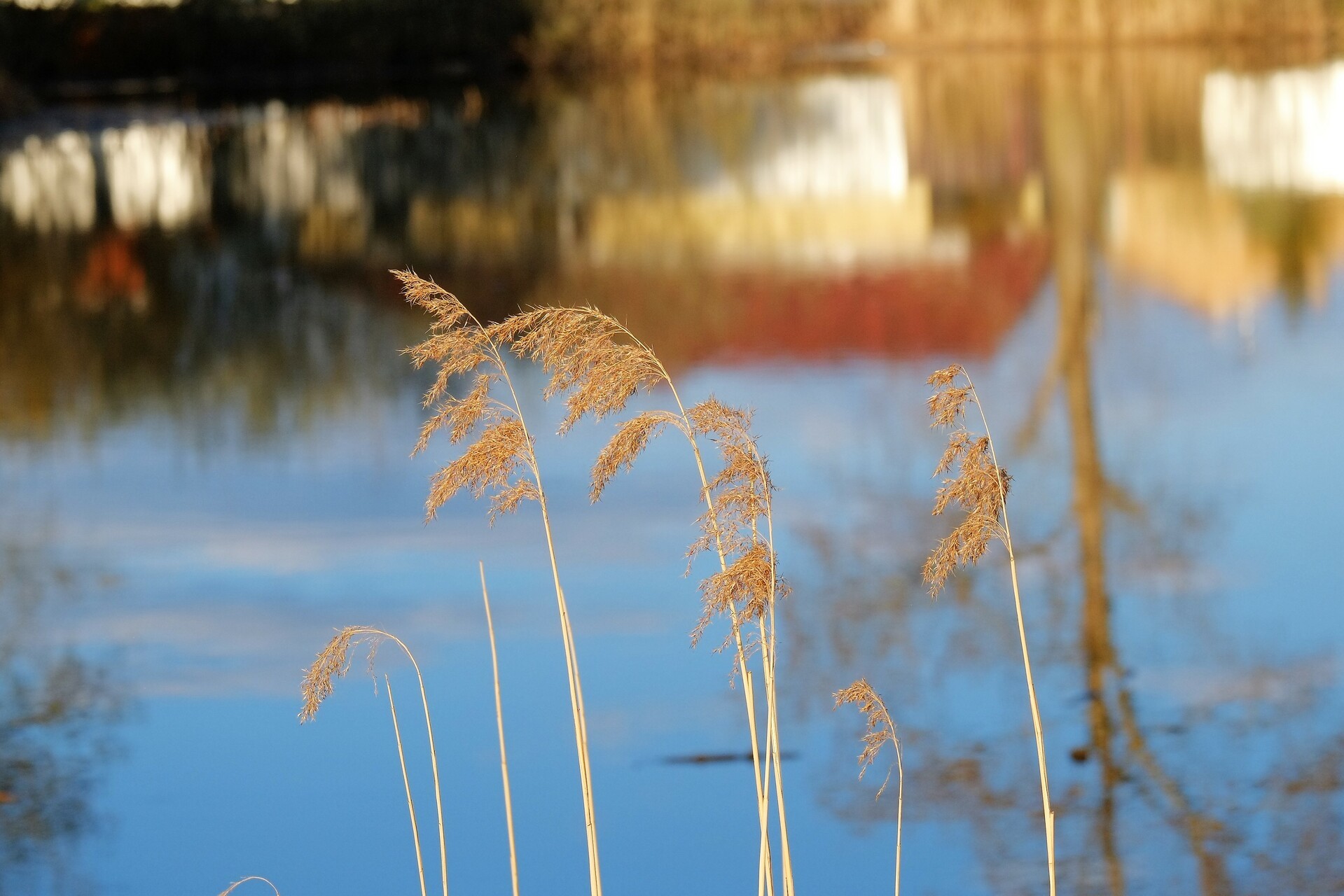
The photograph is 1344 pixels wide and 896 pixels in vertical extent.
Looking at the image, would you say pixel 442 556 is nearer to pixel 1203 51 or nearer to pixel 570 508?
pixel 570 508

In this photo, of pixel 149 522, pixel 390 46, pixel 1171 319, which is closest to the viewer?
pixel 149 522

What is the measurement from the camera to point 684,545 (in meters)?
5.98

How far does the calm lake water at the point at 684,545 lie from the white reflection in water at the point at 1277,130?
196mm

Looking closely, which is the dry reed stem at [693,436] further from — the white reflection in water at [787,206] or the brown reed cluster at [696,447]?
the white reflection in water at [787,206]

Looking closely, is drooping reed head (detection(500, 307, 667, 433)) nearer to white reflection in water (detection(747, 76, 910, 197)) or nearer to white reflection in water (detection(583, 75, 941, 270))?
white reflection in water (detection(583, 75, 941, 270))

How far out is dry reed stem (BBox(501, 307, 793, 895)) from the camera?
8.28ft

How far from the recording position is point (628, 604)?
539 cm

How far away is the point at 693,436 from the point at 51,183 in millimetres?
14471

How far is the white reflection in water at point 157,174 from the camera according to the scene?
1400 centimetres

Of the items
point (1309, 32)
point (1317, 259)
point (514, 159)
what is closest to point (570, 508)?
point (1317, 259)

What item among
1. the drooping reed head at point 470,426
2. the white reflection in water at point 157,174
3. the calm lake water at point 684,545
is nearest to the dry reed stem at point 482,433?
the drooping reed head at point 470,426

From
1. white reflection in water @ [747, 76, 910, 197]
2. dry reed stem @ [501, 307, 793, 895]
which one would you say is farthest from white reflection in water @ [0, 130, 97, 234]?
dry reed stem @ [501, 307, 793, 895]

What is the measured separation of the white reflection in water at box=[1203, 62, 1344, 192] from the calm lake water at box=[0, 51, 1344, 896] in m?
0.20

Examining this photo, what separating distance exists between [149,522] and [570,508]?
53.6 inches
